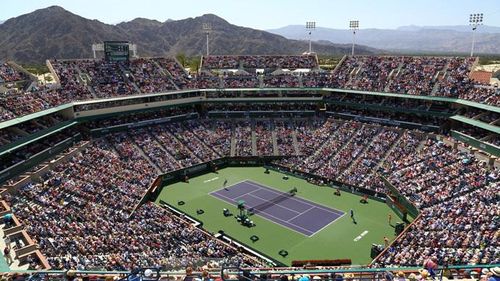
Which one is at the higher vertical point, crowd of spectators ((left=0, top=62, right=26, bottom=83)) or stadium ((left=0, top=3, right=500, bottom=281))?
crowd of spectators ((left=0, top=62, right=26, bottom=83))

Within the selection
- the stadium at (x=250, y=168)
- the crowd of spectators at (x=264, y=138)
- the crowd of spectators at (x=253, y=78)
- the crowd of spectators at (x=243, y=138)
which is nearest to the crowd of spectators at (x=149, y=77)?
the crowd of spectators at (x=253, y=78)

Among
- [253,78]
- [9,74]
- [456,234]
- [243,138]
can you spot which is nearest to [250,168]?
[243,138]

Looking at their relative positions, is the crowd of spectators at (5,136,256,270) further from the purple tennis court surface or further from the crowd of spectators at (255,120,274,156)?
the crowd of spectators at (255,120,274,156)

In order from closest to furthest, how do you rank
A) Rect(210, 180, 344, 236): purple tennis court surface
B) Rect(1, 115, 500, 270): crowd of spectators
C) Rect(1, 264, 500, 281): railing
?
1. Rect(1, 264, 500, 281): railing
2. Rect(1, 115, 500, 270): crowd of spectators
3. Rect(210, 180, 344, 236): purple tennis court surface

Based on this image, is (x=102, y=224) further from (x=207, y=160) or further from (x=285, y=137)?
(x=285, y=137)

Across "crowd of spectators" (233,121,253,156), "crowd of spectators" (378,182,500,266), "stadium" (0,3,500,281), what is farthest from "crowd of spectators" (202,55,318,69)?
"crowd of spectators" (378,182,500,266)

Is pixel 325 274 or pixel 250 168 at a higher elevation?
pixel 325 274

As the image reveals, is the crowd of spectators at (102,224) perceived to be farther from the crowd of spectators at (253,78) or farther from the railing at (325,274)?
the crowd of spectators at (253,78)
